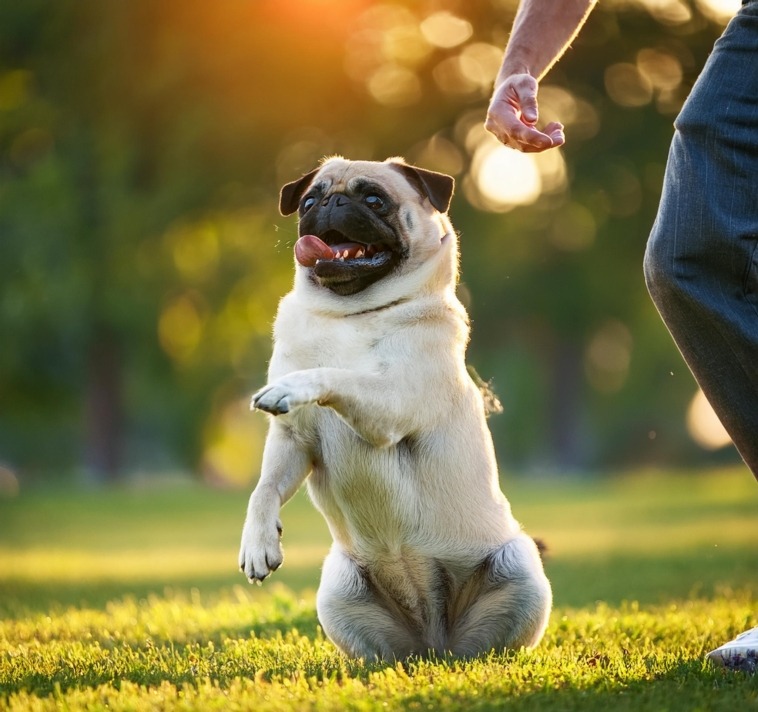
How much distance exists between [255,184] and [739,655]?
13.5 m

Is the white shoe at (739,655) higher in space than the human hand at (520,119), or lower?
lower

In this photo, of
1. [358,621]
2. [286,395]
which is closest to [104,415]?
[358,621]

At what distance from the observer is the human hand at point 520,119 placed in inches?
157

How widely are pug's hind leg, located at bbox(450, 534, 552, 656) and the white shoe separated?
0.62 m

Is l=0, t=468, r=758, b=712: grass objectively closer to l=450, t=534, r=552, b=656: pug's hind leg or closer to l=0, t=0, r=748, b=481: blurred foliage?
l=450, t=534, r=552, b=656: pug's hind leg

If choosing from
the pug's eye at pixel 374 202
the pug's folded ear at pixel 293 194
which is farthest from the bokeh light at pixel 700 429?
the pug's eye at pixel 374 202

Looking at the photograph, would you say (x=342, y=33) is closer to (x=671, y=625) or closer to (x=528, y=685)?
(x=671, y=625)

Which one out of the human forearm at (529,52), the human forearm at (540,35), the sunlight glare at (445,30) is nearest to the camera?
the human forearm at (529,52)

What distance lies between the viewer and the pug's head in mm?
4344

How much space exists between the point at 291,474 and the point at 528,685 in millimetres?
1213

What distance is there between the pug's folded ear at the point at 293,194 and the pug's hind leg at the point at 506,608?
1695 millimetres

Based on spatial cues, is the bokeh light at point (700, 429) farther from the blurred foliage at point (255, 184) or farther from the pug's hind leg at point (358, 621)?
the pug's hind leg at point (358, 621)

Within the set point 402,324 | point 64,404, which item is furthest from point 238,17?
point 64,404

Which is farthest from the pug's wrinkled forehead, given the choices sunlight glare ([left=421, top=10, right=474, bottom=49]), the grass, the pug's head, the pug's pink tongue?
sunlight glare ([left=421, top=10, right=474, bottom=49])
